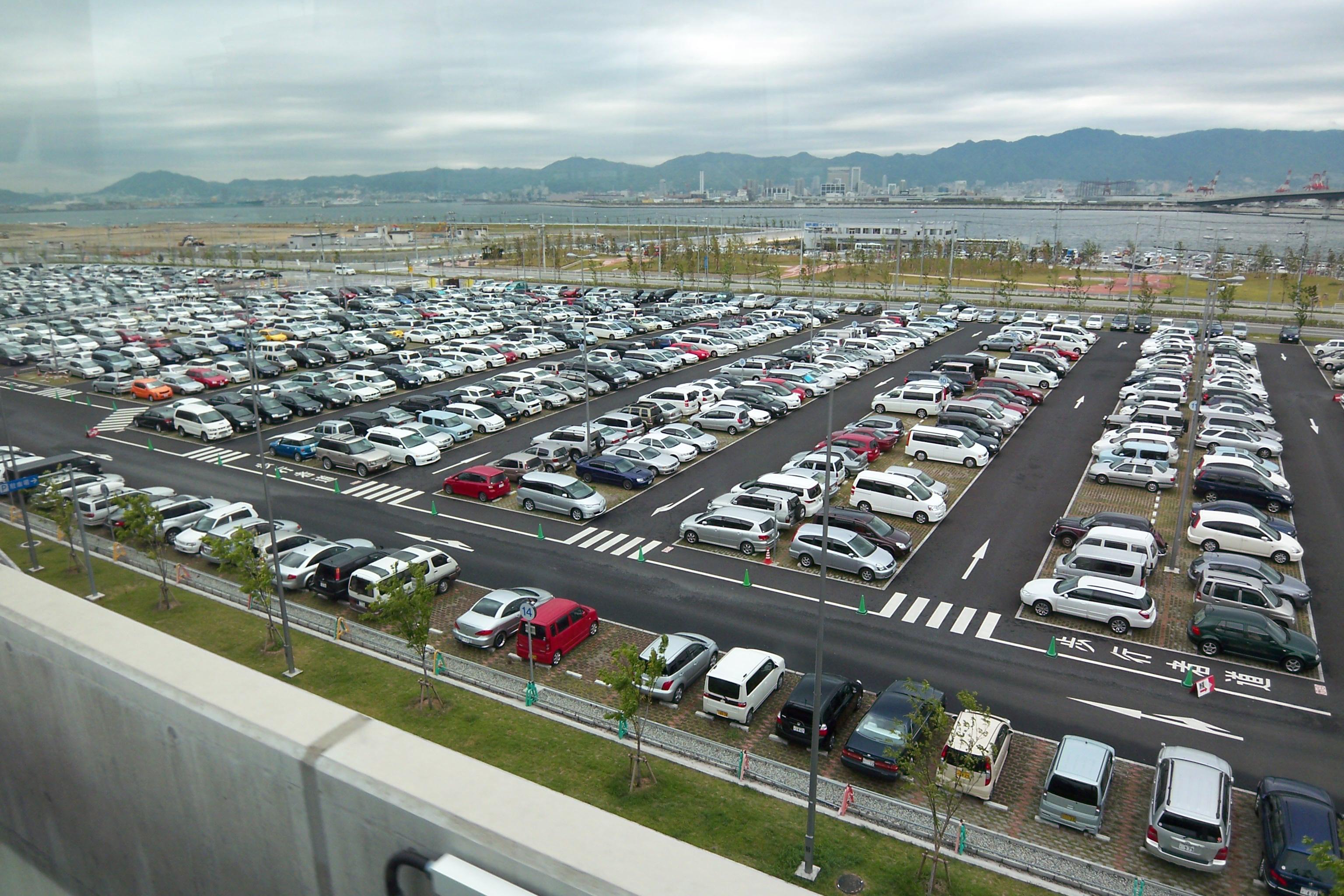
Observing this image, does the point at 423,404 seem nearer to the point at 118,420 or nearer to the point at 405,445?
the point at 405,445

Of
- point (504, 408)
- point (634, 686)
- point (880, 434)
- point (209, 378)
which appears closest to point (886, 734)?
point (634, 686)

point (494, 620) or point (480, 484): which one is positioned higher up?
point (480, 484)

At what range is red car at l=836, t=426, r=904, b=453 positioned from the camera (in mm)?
35781

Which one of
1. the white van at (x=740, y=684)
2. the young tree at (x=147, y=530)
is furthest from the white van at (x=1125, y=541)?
the young tree at (x=147, y=530)

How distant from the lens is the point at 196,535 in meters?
26.8

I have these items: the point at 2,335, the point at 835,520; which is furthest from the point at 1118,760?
the point at 2,335

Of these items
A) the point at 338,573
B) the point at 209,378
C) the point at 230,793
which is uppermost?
the point at 230,793

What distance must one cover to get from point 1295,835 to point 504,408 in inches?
1389

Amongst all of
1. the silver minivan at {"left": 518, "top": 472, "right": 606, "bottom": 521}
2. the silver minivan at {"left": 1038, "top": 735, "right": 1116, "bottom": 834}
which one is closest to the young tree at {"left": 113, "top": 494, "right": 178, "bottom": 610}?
the silver minivan at {"left": 518, "top": 472, "right": 606, "bottom": 521}

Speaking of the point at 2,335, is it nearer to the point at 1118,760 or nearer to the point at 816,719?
the point at 816,719

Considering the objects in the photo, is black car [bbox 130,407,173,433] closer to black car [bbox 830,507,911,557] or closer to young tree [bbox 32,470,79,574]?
young tree [bbox 32,470,79,574]

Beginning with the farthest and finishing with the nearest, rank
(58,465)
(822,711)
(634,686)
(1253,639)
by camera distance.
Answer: (58,465) < (1253,639) < (822,711) < (634,686)

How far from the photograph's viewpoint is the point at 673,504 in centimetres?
3070

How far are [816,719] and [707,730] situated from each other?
15.5 feet
